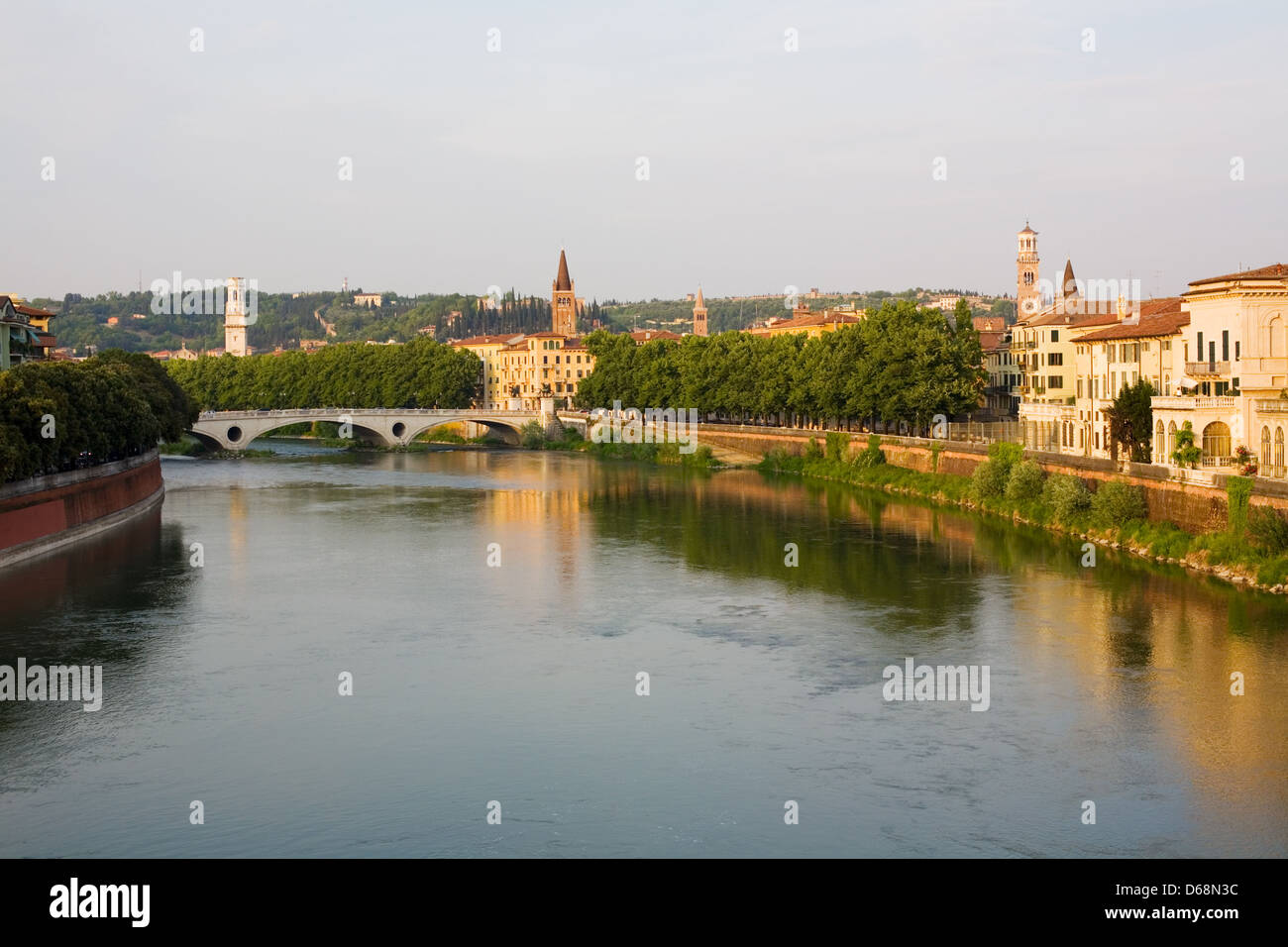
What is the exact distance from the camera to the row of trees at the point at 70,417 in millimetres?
36253

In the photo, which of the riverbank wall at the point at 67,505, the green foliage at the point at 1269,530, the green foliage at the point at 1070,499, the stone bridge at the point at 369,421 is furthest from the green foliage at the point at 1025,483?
the stone bridge at the point at 369,421

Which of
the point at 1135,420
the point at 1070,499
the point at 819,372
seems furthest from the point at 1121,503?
the point at 819,372

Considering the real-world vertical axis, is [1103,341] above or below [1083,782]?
above

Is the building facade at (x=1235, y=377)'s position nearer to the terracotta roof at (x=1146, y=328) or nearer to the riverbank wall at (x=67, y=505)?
the terracotta roof at (x=1146, y=328)

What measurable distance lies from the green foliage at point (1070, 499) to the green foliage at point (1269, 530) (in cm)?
835

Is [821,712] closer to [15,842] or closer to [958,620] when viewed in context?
[958,620]

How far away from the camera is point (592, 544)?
40.2m

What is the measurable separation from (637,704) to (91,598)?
Result: 13806mm

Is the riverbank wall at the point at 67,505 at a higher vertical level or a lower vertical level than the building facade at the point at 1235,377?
lower

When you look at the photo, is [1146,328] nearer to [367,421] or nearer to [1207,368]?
[1207,368]

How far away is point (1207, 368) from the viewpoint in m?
38.4

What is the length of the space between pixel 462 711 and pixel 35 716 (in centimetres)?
603

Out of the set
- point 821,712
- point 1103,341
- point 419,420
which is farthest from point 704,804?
point 419,420

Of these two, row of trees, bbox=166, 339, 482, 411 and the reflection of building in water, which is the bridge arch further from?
the reflection of building in water
